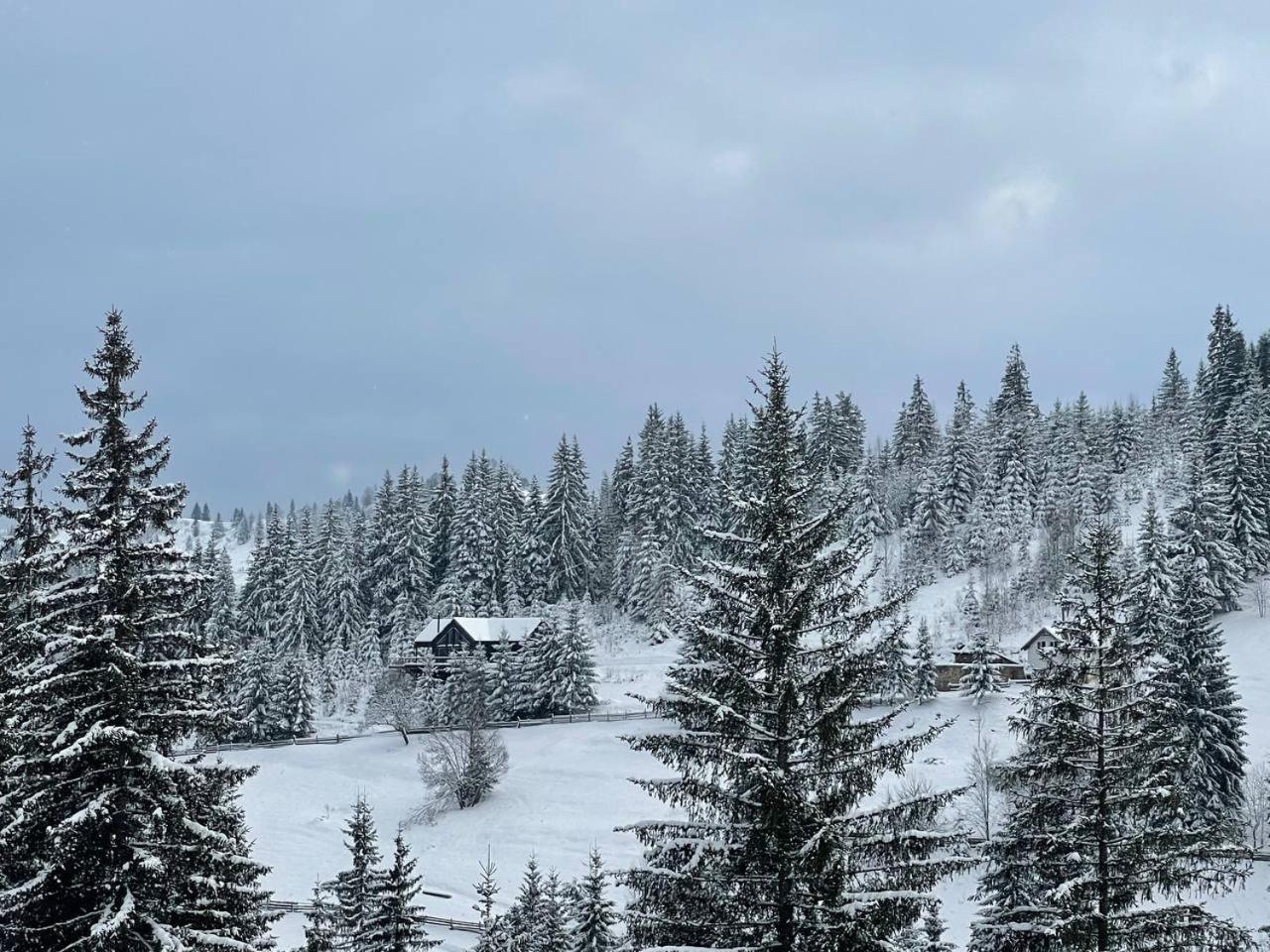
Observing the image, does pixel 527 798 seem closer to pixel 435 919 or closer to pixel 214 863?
pixel 435 919

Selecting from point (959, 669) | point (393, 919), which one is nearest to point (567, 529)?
point (959, 669)

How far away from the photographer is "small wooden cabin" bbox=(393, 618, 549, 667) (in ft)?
249

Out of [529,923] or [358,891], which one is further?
[529,923]

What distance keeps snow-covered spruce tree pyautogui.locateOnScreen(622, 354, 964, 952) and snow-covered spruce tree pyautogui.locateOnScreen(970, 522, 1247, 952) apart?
289cm

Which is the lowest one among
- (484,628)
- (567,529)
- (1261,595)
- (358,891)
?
(358,891)

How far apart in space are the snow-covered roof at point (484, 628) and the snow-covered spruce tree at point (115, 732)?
62581 millimetres

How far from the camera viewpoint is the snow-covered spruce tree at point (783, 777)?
11.5 metres

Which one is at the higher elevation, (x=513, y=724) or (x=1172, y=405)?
(x=1172, y=405)

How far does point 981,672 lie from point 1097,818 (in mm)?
46173

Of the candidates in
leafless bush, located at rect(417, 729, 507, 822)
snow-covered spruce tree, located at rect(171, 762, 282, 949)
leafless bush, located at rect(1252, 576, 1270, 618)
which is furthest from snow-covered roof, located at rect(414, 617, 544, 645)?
snow-covered spruce tree, located at rect(171, 762, 282, 949)

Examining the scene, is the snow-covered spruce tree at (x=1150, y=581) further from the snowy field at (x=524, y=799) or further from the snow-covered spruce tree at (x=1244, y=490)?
the snow-covered spruce tree at (x=1244, y=490)

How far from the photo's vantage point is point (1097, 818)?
1338 centimetres

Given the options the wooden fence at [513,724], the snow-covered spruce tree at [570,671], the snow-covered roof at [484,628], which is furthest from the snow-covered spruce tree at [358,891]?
the snow-covered roof at [484,628]

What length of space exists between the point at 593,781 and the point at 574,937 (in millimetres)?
27466
